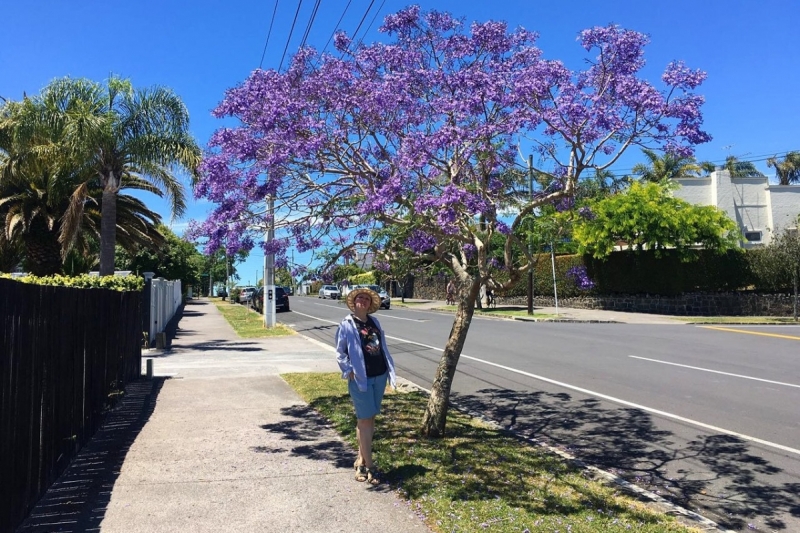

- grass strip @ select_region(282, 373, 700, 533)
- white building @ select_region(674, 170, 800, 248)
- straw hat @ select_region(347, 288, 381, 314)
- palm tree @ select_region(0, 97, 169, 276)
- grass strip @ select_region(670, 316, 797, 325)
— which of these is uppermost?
white building @ select_region(674, 170, 800, 248)

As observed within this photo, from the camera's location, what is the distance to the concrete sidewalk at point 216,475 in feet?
15.0

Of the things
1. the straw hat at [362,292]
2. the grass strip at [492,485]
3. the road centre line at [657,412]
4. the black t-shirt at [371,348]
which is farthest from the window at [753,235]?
the black t-shirt at [371,348]

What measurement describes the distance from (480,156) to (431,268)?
1.68m

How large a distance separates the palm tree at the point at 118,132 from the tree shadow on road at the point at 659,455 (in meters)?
10.5

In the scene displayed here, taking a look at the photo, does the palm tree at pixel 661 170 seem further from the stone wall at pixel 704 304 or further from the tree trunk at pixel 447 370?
the tree trunk at pixel 447 370

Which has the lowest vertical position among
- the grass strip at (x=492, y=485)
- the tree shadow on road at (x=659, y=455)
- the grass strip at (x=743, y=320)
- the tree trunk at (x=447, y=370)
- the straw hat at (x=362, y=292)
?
the tree shadow on road at (x=659, y=455)

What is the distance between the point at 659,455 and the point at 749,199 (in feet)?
131

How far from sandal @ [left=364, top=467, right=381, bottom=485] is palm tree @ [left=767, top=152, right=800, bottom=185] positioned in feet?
191

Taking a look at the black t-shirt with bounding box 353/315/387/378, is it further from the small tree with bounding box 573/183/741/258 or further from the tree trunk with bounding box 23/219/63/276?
the small tree with bounding box 573/183/741/258

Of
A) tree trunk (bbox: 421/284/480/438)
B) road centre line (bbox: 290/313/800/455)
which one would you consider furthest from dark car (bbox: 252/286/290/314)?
tree trunk (bbox: 421/284/480/438)

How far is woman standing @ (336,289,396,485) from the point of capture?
18.0 feet

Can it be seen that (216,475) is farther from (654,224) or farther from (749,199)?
(749,199)

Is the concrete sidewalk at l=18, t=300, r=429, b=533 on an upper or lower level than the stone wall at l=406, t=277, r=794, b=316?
lower

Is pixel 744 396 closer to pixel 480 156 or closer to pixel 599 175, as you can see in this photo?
pixel 599 175
